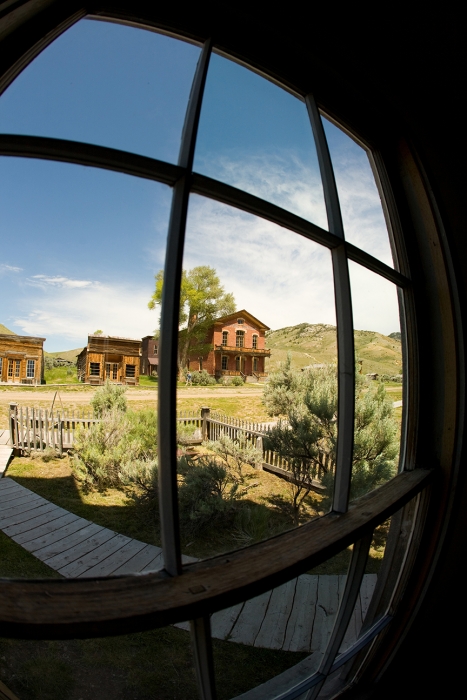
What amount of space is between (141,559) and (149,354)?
70.0 inches

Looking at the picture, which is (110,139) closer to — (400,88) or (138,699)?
(400,88)

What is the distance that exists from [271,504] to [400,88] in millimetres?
2893

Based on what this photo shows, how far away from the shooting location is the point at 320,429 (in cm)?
271

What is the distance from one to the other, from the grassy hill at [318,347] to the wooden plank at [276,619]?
1.53 m

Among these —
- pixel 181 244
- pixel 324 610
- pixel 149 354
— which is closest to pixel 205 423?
pixel 324 610

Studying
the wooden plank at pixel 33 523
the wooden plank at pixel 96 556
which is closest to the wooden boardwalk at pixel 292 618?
the wooden plank at pixel 96 556

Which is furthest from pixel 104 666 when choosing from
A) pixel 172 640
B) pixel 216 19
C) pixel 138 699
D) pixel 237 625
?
pixel 216 19

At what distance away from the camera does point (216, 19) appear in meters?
0.79

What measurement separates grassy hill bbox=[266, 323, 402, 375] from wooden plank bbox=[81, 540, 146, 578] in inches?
62.5

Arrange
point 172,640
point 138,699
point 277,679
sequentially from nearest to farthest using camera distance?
point 138,699 → point 277,679 → point 172,640

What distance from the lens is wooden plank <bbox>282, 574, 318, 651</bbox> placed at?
5.90ft

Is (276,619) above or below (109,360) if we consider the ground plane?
below

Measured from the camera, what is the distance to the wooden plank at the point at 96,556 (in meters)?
2.01

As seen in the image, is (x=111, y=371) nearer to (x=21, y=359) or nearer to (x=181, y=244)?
(x=21, y=359)
